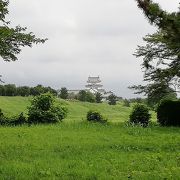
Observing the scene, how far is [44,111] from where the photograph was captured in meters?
37.6

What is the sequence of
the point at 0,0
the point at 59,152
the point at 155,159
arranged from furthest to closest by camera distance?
the point at 0,0
the point at 59,152
the point at 155,159

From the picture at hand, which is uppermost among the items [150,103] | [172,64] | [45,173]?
[172,64]

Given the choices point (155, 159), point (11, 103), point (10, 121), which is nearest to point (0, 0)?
point (155, 159)

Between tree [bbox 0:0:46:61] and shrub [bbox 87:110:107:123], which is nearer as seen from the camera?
tree [bbox 0:0:46:61]

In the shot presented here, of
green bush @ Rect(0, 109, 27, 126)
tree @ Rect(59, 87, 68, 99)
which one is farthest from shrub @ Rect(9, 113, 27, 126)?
tree @ Rect(59, 87, 68, 99)

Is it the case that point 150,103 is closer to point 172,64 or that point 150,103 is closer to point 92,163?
point 172,64

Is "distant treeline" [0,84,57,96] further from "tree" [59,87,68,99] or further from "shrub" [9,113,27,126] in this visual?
"shrub" [9,113,27,126]

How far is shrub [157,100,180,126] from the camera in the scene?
1442 inches

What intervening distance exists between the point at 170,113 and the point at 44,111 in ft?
32.5

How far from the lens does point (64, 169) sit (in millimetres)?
13562

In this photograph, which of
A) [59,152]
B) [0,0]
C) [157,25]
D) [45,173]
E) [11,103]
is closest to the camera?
[157,25]

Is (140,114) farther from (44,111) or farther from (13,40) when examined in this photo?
(13,40)

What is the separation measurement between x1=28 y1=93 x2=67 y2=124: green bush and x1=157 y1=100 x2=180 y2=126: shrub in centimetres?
836

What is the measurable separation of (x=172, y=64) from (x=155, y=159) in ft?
71.1
